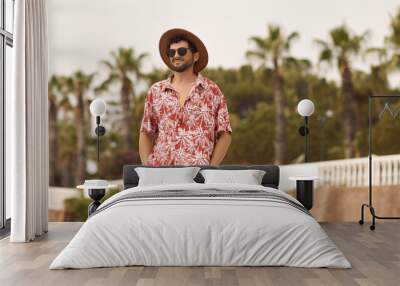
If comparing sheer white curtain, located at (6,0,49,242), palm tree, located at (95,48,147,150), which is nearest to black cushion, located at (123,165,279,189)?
palm tree, located at (95,48,147,150)

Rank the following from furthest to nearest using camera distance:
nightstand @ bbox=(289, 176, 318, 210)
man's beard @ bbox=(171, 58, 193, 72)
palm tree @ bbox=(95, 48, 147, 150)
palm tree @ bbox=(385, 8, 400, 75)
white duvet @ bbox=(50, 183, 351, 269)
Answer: palm tree @ bbox=(95, 48, 147, 150) < palm tree @ bbox=(385, 8, 400, 75) < man's beard @ bbox=(171, 58, 193, 72) < nightstand @ bbox=(289, 176, 318, 210) < white duvet @ bbox=(50, 183, 351, 269)

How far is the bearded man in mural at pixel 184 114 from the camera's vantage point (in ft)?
24.1

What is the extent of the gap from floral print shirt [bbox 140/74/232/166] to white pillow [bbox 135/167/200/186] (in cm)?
53

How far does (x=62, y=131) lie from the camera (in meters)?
7.98

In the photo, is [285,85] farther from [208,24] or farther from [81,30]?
[81,30]

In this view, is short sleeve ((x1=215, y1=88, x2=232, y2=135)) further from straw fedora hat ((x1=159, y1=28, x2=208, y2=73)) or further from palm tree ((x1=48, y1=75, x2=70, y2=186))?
palm tree ((x1=48, y1=75, x2=70, y2=186))

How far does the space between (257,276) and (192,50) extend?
13.1ft

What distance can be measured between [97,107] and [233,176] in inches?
77.7

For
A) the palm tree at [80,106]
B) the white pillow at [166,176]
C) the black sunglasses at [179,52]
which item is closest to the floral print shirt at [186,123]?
the black sunglasses at [179,52]

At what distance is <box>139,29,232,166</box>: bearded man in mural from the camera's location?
736 cm

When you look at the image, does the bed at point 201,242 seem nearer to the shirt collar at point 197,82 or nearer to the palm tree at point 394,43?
the shirt collar at point 197,82

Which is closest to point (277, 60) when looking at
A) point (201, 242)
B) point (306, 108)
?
point (306, 108)

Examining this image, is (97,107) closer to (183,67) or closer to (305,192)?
(183,67)

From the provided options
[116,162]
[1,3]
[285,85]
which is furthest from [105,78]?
[285,85]
